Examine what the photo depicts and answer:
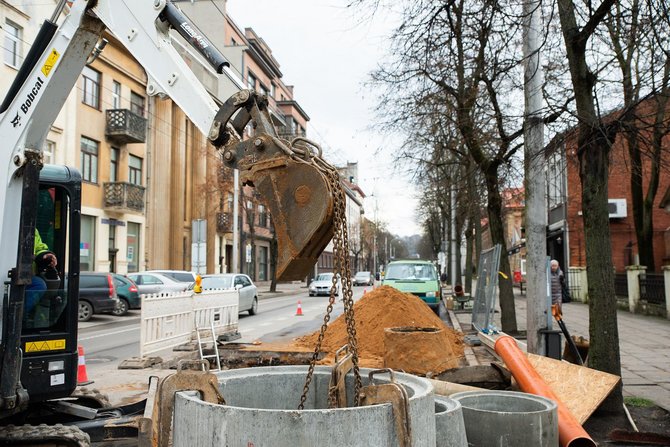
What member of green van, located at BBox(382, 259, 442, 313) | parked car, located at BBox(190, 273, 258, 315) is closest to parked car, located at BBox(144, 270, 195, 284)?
parked car, located at BBox(190, 273, 258, 315)

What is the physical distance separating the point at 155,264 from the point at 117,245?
422cm

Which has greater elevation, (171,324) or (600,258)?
(600,258)

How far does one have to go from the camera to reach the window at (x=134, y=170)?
33.0m

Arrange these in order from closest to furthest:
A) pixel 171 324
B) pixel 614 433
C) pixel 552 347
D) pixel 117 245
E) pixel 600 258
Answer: pixel 614 433 → pixel 600 258 → pixel 552 347 → pixel 171 324 → pixel 117 245

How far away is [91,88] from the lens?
96.6 feet

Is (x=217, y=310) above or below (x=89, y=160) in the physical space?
below

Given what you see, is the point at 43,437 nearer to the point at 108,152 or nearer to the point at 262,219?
the point at 108,152

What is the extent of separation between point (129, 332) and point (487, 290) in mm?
9718

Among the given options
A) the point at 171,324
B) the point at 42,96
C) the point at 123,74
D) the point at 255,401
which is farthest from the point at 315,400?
the point at 123,74

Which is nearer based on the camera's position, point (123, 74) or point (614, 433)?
point (614, 433)

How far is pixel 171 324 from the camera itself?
38.1ft

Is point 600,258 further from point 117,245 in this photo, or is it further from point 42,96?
point 117,245

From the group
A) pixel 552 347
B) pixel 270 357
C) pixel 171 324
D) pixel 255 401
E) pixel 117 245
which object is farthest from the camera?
pixel 117 245

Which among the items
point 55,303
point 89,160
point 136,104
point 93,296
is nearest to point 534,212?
point 55,303
